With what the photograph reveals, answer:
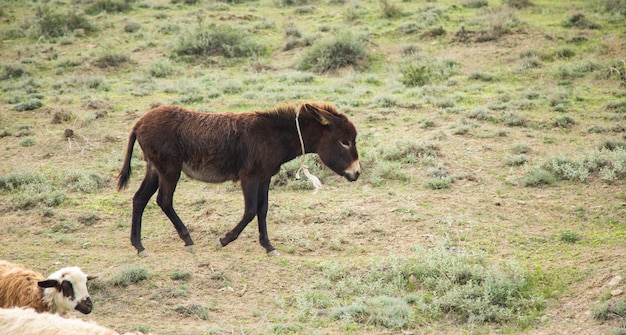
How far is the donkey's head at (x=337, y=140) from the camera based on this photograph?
8469mm

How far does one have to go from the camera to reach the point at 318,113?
8.41 m

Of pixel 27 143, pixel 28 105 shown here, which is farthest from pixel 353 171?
pixel 28 105

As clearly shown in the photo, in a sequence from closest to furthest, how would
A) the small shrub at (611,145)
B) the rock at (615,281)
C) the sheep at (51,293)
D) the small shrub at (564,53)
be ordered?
the sheep at (51,293) < the rock at (615,281) < the small shrub at (611,145) < the small shrub at (564,53)

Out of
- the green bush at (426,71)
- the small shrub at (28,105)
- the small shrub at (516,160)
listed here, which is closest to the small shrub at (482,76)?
the green bush at (426,71)

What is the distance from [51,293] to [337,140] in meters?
4.10

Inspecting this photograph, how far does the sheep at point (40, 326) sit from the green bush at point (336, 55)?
1339 centimetres

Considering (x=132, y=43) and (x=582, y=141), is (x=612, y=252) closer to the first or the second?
(x=582, y=141)

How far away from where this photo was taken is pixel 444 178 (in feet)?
34.3

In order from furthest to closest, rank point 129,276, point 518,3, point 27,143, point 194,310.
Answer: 1. point 518,3
2. point 27,143
3. point 129,276
4. point 194,310

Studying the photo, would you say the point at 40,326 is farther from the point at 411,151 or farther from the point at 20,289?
the point at 411,151

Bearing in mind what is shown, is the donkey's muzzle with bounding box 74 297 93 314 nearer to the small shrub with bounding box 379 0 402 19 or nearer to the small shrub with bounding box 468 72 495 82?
the small shrub with bounding box 468 72 495 82

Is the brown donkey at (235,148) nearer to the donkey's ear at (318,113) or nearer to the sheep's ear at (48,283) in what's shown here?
the donkey's ear at (318,113)

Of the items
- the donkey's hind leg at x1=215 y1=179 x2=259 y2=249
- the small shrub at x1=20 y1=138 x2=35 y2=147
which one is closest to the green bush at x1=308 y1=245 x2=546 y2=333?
the donkey's hind leg at x1=215 y1=179 x2=259 y2=249

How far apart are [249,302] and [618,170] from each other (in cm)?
640
